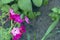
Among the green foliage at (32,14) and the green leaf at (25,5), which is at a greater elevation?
the green leaf at (25,5)

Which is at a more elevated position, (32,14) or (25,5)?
(25,5)

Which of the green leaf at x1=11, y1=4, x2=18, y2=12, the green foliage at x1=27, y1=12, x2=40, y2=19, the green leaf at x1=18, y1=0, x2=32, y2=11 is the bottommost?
the green foliage at x1=27, y1=12, x2=40, y2=19

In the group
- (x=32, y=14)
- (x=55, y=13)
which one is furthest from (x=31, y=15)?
(x=55, y=13)

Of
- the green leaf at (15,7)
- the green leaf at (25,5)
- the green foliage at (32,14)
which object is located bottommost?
the green foliage at (32,14)

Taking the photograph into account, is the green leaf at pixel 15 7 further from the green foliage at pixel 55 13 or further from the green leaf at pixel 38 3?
the green foliage at pixel 55 13

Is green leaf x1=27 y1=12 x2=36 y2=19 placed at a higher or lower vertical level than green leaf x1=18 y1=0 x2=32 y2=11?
lower

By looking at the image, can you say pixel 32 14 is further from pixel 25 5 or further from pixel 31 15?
pixel 25 5

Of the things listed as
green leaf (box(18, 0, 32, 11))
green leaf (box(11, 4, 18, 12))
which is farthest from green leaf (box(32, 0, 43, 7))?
green leaf (box(11, 4, 18, 12))

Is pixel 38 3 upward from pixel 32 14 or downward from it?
upward

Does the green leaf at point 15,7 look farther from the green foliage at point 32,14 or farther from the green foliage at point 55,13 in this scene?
the green foliage at point 55,13

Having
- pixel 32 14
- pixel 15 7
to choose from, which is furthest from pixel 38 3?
pixel 15 7

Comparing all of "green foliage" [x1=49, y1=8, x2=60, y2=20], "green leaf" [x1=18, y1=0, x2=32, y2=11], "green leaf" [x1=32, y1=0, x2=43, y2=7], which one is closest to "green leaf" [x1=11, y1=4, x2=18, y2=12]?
"green leaf" [x1=18, y1=0, x2=32, y2=11]

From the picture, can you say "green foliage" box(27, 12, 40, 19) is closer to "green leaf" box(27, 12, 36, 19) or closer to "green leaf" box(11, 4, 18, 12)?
"green leaf" box(27, 12, 36, 19)

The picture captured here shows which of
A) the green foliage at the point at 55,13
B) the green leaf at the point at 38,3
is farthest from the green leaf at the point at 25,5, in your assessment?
the green foliage at the point at 55,13
